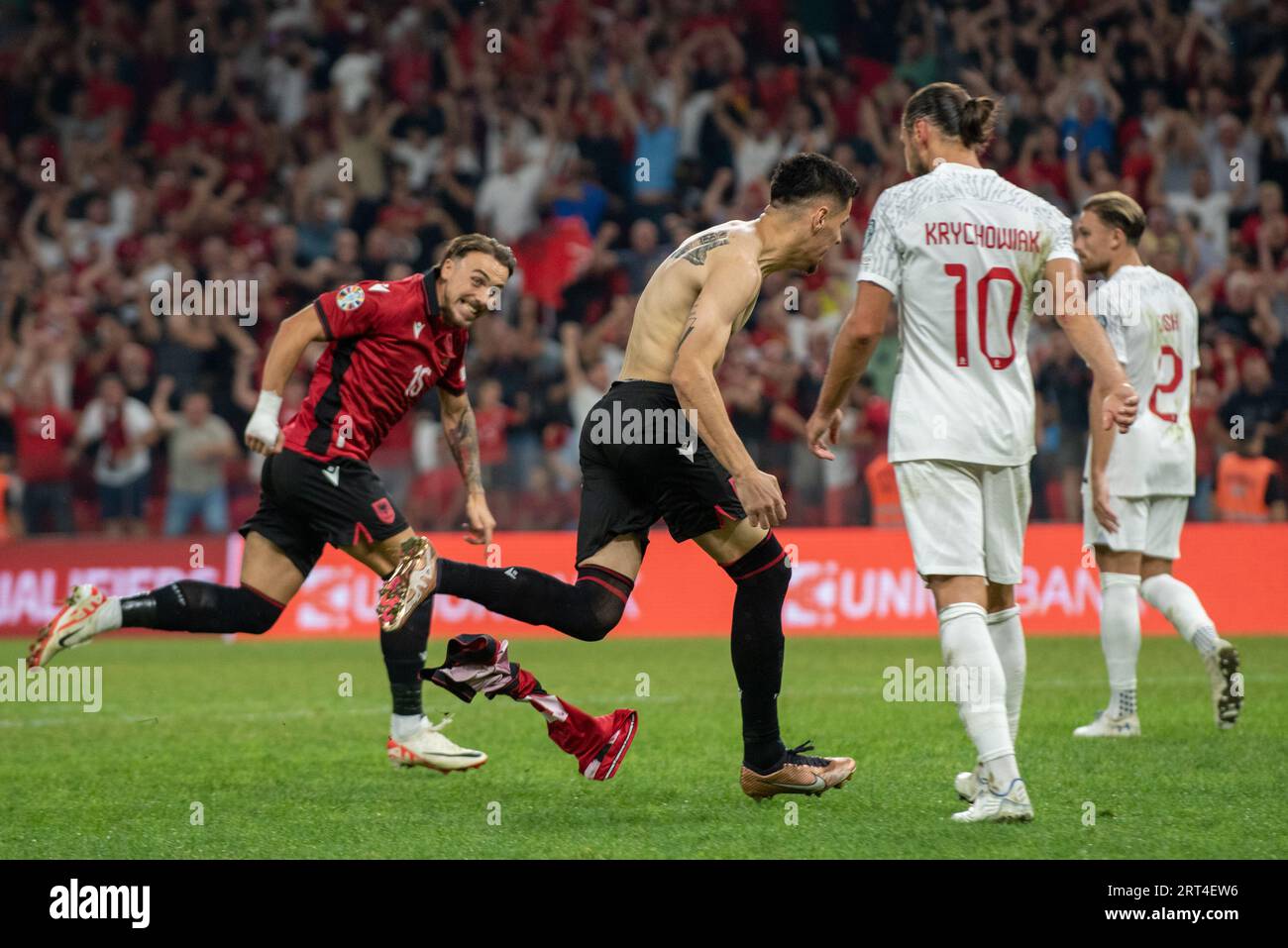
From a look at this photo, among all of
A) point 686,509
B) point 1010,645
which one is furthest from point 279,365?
point 1010,645

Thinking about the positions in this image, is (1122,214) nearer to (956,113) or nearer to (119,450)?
(956,113)

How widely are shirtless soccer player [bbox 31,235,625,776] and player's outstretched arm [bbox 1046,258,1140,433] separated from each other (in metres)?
2.53

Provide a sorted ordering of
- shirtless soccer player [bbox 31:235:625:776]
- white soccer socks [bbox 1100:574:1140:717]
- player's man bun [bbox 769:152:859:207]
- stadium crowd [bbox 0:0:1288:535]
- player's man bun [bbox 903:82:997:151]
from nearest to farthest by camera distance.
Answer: player's man bun [bbox 903:82:997:151]
player's man bun [bbox 769:152:859:207]
shirtless soccer player [bbox 31:235:625:776]
white soccer socks [bbox 1100:574:1140:717]
stadium crowd [bbox 0:0:1288:535]

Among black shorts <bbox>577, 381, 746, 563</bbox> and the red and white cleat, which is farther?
the red and white cleat

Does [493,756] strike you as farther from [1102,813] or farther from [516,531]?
[516,531]

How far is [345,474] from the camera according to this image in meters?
7.20

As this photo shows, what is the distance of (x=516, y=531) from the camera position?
1458 centimetres

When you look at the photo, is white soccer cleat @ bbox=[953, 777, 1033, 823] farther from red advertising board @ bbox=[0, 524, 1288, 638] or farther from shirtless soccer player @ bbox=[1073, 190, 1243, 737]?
red advertising board @ bbox=[0, 524, 1288, 638]

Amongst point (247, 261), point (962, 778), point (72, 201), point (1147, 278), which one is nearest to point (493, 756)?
point (962, 778)

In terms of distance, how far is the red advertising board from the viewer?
14156mm

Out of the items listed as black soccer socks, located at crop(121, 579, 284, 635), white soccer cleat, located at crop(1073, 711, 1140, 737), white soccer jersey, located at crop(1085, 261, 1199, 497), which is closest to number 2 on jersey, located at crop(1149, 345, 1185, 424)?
white soccer jersey, located at crop(1085, 261, 1199, 497)

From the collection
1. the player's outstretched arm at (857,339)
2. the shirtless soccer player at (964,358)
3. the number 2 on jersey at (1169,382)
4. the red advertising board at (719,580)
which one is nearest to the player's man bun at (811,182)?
the shirtless soccer player at (964,358)

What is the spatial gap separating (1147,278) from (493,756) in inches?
162

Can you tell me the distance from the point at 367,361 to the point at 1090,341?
10.4 ft
